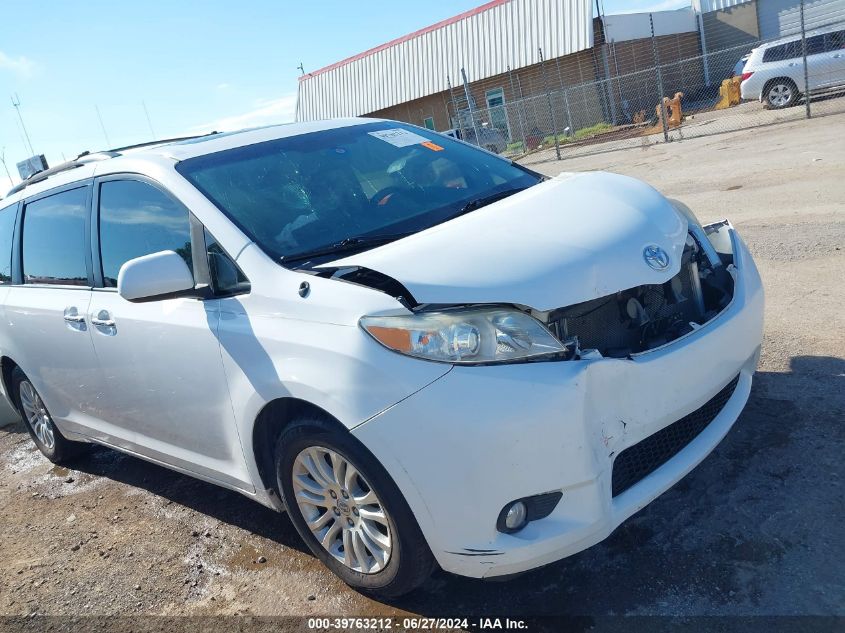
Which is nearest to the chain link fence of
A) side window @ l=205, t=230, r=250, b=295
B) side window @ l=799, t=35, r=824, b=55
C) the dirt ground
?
side window @ l=799, t=35, r=824, b=55

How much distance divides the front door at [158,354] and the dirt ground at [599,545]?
0.47m

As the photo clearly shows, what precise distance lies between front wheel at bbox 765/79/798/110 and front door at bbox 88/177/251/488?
17.9m

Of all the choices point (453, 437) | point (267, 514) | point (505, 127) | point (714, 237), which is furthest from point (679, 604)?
point (505, 127)

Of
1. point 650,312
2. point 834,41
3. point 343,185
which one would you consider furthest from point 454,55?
point 650,312

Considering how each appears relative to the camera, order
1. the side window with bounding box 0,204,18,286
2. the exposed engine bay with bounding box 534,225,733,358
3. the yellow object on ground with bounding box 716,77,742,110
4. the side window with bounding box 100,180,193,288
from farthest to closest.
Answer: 1. the yellow object on ground with bounding box 716,77,742,110
2. the side window with bounding box 0,204,18,286
3. the side window with bounding box 100,180,193,288
4. the exposed engine bay with bounding box 534,225,733,358

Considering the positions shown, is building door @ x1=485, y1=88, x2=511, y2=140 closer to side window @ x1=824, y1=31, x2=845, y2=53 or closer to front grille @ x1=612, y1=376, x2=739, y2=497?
side window @ x1=824, y1=31, x2=845, y2=53

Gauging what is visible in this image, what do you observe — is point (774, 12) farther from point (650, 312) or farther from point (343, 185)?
point (650, 312)

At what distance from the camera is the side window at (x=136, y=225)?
3.31m

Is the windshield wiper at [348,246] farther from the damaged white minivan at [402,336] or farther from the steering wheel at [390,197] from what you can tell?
the steering wheel at [390,197]

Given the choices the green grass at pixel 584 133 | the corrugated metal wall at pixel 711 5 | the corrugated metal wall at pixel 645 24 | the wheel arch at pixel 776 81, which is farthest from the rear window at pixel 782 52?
the corrugated metal wall at pixel 711 5

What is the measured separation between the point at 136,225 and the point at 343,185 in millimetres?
1035

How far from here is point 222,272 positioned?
10.1 feet

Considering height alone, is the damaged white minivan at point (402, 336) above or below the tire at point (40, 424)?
above

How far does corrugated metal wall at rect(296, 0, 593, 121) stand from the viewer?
2545 centimetres
